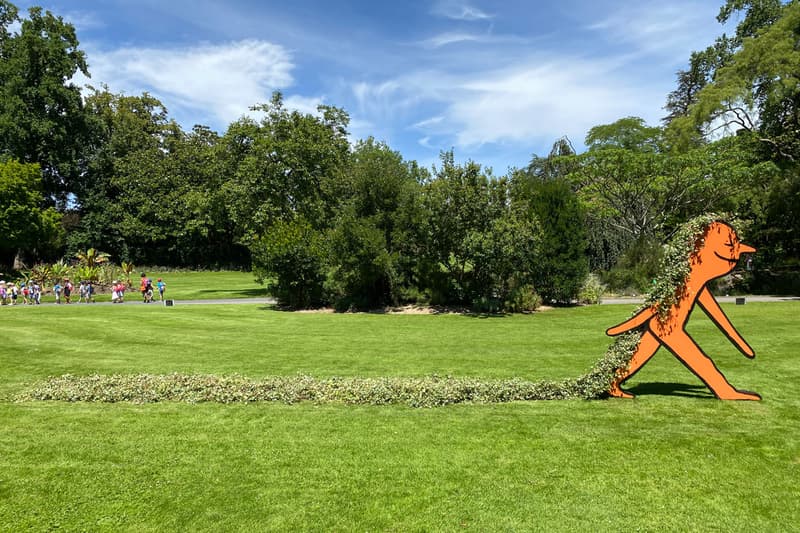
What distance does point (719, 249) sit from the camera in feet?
27.1

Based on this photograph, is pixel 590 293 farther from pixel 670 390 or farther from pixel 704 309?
pixel 704 309

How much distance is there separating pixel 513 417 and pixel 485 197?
16267mm

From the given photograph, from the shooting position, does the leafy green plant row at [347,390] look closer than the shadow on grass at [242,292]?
Yes

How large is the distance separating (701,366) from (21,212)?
47619mm

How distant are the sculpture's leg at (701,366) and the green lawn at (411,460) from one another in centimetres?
24

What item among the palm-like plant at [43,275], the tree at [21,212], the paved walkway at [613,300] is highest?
the tree at [21,212]

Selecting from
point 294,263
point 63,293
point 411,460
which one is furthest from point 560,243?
point 63,293

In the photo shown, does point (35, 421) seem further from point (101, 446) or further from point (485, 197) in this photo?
point (485, 197)

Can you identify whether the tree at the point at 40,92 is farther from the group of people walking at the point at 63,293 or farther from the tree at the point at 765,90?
the tree at the point at 765,90

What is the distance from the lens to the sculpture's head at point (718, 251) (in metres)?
8.25

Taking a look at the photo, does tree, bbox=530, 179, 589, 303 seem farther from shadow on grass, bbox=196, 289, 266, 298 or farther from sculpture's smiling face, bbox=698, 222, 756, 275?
shadow on grass, bbox=196, 289, 266, 298

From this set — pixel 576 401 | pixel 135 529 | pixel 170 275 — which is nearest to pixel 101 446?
pixel 135 529

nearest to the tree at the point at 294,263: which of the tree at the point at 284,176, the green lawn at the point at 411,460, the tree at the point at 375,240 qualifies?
the tree at the point at 375,240

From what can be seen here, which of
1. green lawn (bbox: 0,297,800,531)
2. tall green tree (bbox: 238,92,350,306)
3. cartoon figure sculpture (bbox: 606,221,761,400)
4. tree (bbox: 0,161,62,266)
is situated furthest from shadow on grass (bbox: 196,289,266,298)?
cartoon figure sculpture (bbox: 606,221,761,400)
